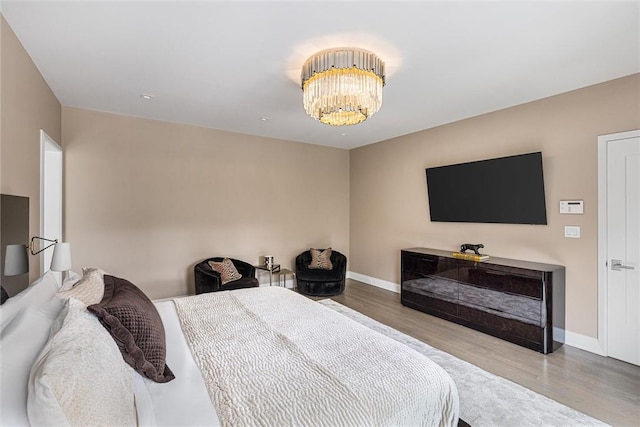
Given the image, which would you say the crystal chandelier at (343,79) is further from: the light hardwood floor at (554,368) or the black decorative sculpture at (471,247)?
the light hardwood floor at (554,368)

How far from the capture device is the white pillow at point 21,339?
35.5 inches

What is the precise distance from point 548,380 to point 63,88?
5430mm

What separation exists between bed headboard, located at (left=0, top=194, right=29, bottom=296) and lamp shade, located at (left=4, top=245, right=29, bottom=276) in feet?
0.11

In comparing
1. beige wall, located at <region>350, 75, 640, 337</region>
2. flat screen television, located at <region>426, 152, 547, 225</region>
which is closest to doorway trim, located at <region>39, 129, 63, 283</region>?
beige wall, located at <region>350, 75, 640, 337</region>

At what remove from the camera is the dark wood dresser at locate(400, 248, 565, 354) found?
3187mm

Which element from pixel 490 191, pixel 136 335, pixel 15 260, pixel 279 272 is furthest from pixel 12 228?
pixel 490 191

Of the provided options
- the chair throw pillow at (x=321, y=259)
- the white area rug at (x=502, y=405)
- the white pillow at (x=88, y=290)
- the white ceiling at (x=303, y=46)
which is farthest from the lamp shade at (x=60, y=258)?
the chair throw pillow at (x=321, y=259)

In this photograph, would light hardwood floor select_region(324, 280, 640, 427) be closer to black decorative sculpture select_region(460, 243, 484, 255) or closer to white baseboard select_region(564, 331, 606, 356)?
white baseboard select_region(564, 331, 606, 356)

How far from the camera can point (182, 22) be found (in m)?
2.11

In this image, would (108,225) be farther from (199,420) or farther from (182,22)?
(199,420)

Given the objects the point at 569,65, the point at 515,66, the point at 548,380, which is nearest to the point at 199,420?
the point at 548,380

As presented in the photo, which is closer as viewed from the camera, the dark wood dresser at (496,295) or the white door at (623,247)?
the white door at (623,247)

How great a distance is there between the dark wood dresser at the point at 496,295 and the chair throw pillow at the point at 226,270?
8.37ft

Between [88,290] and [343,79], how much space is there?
2.20m
